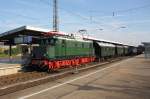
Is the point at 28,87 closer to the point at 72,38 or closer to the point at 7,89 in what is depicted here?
the point at 7,89

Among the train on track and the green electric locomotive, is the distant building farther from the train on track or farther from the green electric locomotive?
the green electric locomotive

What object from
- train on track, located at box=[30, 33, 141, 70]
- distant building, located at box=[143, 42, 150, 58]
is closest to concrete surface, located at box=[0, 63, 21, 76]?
Result: train on track, located at box=[30, 33, 141, 70]

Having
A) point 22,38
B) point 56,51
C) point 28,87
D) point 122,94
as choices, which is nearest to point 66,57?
point 56,51

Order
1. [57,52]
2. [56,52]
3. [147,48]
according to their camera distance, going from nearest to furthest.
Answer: [56,52]
[57,52]
[147,48]

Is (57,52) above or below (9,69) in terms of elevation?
above

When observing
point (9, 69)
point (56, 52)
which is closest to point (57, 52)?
point (56, 52)

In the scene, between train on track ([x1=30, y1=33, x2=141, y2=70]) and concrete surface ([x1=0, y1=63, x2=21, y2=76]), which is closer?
concrete surface ([x1=0, y1=63, x2=21, y2=76])

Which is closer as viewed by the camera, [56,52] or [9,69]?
[9,69]

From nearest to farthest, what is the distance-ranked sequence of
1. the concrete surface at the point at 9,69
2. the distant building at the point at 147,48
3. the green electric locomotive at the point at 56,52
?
1. the concrete surface at the point at 9,69
2. the green electric locomotive at the point at 56,52
3. the distant building at the point at 147,48

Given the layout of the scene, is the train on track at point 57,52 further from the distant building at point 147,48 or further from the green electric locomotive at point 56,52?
the distant building at point 147,48

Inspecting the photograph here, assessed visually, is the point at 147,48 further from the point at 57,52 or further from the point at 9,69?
the point at 9,69

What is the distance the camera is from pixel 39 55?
2234 cm

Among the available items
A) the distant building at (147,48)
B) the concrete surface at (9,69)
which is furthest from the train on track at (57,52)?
the distant building at (147,48)

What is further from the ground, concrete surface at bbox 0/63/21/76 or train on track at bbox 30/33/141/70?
train on track at bbox 30/33/141/70
